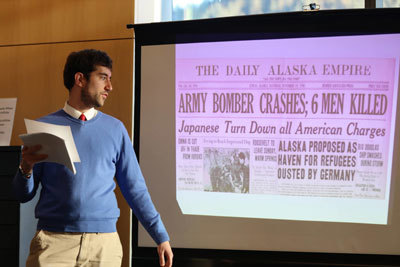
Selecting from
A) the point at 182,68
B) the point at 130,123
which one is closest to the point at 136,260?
the point at 130,123

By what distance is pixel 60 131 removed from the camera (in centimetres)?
172

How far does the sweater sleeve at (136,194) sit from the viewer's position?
6.24ft

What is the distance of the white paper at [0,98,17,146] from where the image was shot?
291 centimetres

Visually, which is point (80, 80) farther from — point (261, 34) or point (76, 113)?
point (261, 34)

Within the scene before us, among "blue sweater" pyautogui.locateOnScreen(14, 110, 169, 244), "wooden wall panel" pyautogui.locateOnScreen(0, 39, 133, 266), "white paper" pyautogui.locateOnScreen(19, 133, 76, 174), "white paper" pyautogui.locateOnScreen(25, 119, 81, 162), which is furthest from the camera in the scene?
"wooden wall panel" pyautogui.locateOnScreen(0, 39, 133, 266)

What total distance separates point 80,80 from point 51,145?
47 cm

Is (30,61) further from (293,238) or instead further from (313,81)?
(293,238)

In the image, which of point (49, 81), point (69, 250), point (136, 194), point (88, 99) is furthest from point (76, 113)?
point (49, 81)

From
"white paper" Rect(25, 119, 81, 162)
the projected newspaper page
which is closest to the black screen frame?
the projected newspaper page

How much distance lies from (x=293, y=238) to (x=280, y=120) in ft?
2.33

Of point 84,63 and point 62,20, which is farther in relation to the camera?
point 62,20

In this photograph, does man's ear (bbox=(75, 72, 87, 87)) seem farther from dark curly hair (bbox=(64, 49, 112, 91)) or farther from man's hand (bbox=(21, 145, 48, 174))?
man's hand (bbox=(21, 145, 48, 174))

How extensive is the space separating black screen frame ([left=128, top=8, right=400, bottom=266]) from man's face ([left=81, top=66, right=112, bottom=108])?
2.35ft

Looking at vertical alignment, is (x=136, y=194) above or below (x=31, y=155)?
below
